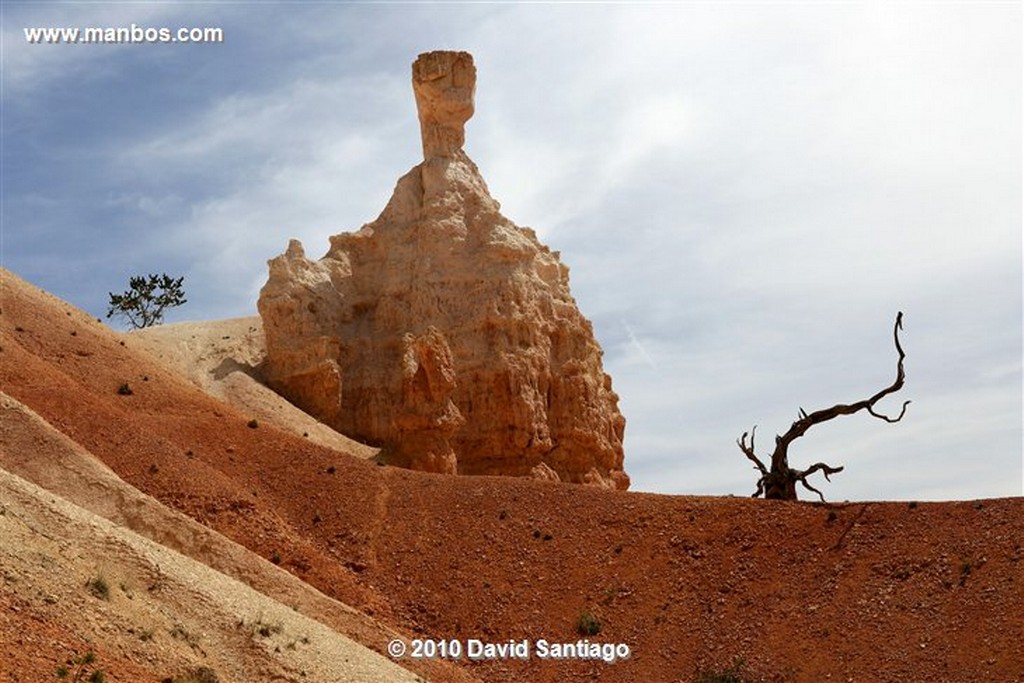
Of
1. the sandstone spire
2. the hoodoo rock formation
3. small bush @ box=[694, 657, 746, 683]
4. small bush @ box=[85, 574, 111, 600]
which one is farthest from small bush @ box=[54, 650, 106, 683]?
the sandstone spire

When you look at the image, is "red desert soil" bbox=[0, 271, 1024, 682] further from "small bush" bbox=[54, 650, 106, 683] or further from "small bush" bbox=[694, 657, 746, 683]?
"small bush" bbox=[54, 650, 106, 683]

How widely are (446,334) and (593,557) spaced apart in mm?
15673

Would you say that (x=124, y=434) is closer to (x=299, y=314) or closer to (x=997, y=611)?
(x=299, y=314)

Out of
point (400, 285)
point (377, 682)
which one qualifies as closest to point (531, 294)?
point (400, 285)

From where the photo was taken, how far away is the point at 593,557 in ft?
119

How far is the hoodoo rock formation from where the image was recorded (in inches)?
1940

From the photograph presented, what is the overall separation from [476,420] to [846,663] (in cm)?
2044

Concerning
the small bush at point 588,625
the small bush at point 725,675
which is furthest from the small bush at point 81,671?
the small bush at point 725,675

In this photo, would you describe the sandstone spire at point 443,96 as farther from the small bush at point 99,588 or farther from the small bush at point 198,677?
the small bush at point 198,677

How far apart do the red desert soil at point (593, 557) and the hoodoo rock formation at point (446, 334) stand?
8867 mm

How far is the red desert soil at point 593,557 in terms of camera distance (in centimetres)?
3212

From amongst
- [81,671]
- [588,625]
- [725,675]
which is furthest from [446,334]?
[81,671]

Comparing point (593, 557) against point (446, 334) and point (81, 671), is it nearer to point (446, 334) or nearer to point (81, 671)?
point (446, 334)

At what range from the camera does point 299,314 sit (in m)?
51.1
